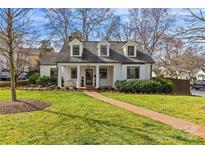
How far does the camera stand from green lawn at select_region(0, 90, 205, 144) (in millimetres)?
5406

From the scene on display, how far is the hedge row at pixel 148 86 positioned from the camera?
15266 millimetres

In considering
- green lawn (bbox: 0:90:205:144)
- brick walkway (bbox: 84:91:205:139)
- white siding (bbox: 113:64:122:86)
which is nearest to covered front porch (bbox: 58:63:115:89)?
white siding (bbox: 113:64:122:86)

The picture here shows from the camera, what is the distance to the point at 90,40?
17750 millimetres

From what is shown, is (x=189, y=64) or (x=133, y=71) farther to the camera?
(x=133, y=71)

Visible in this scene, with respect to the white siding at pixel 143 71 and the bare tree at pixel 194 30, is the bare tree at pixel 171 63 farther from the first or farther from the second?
the bare tree at pixel 194 30

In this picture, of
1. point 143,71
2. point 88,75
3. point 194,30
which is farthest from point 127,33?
point 194,30

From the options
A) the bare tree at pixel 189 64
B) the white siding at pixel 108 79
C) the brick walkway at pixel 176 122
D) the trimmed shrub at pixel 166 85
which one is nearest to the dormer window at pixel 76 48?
the white siding at pixel 108 79

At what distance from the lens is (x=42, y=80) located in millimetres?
15648

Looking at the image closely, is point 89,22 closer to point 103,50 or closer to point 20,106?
point 103,50

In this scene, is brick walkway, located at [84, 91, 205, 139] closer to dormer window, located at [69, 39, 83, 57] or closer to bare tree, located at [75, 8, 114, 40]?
bare tree, located at [75, 8, 114, 40]

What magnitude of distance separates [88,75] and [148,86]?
4.52m

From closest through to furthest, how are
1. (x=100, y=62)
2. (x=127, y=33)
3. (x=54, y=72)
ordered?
(x=127, y=33)
(x=100, y=62)
(x=54, y=72)

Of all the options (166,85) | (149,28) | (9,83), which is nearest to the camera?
(9,83)
